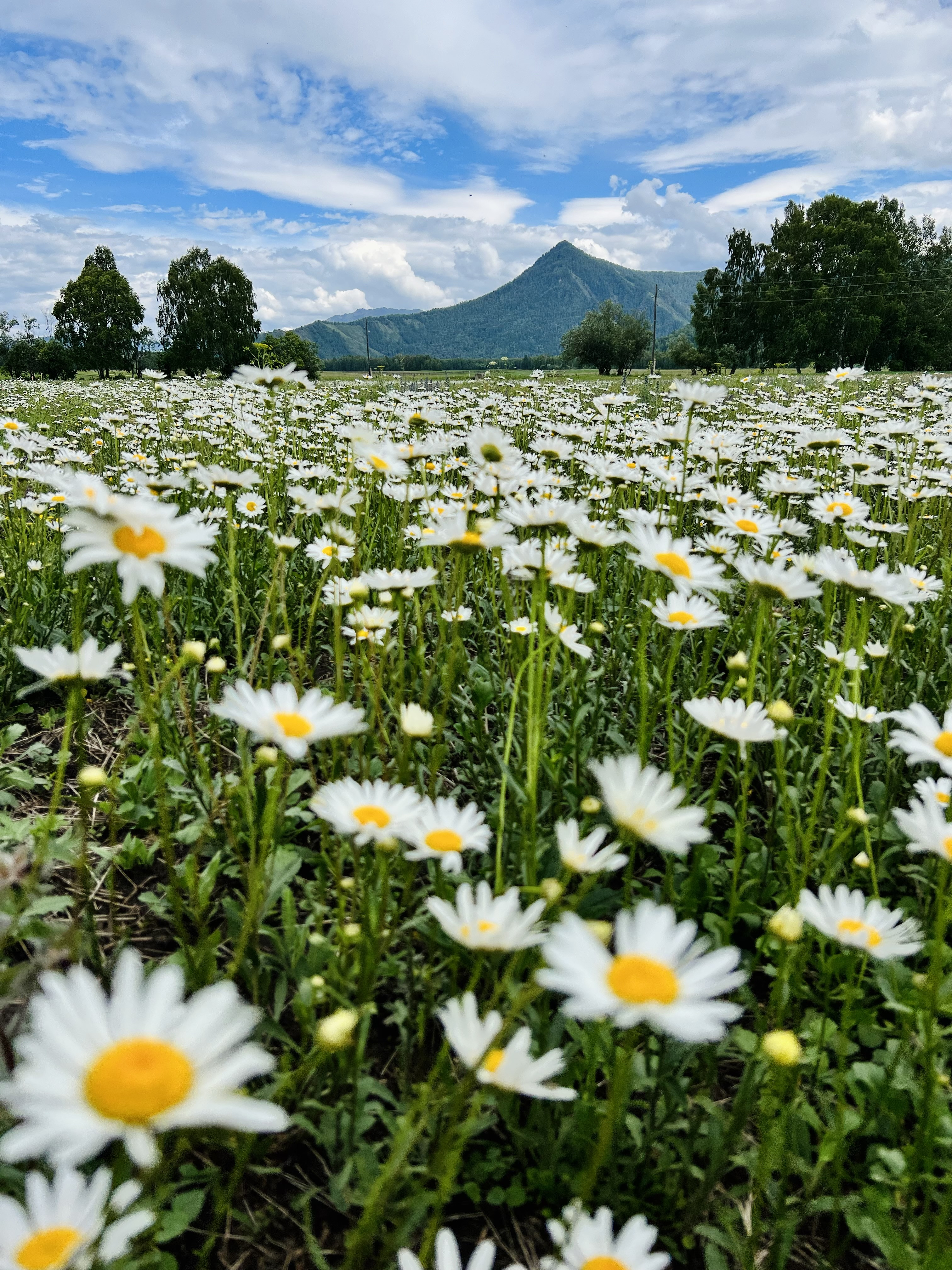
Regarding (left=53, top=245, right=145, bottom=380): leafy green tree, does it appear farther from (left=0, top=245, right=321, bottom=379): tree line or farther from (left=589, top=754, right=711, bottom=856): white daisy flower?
(left=589, top=754, right=711, bottom=856): white daisy flower

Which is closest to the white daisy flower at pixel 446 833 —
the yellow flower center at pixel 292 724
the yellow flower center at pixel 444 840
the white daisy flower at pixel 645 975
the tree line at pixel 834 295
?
the yellow flower center at pixel 444 840

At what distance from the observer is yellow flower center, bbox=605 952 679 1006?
0.71m

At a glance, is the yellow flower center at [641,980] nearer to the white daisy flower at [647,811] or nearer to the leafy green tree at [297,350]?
the white daisy flower at [647,811]

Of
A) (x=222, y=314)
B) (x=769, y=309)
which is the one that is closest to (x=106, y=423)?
(x=222, y=314)

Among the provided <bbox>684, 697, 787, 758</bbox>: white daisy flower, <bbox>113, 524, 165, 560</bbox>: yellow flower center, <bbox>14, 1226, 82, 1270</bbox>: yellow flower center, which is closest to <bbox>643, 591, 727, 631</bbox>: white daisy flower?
<bbox>684, 697, 787, 758</bbox>: white daisy flower

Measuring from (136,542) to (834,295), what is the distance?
166ft

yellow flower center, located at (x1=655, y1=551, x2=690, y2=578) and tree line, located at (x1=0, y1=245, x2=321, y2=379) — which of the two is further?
tree line, located at (x1=0, y1=245, x2=321, y2=379)

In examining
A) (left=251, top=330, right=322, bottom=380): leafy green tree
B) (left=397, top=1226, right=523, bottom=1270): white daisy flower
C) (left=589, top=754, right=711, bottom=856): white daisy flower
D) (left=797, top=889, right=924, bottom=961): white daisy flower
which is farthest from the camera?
(left=251, top=330, right=322, bottom=380): leafy green tree

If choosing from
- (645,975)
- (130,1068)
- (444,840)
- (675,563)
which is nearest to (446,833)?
(444,840)

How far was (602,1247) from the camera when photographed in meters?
0.82

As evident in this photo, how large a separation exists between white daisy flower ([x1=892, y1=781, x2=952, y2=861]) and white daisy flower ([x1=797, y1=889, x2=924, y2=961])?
0.16m

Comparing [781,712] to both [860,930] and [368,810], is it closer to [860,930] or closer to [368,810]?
[860,930]

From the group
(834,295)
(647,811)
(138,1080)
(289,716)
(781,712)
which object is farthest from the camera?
(834,295)

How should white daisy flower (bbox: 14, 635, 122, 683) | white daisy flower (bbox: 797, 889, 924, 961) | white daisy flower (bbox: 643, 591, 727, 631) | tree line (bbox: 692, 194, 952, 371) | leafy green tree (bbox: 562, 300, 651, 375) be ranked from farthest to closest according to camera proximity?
leafy green tree (bbox: 562, 300, 651, 375), tree line (bbox: 692, 194, 952, 371), white daisy flower (bbox: 643, 591, 727, 631), white daisy flower (bbox: 14, 635, 122, 683), white daisy flower (bbox: 797, 889, 924, 961)
